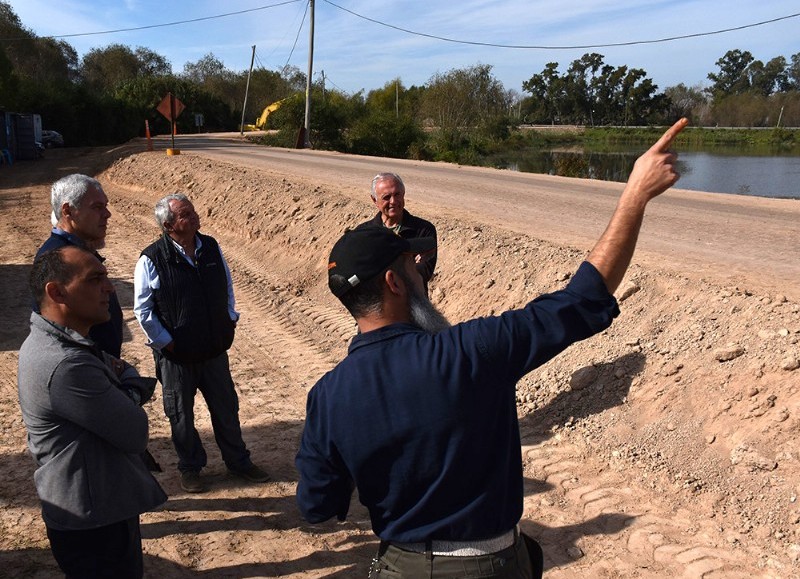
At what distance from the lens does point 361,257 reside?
1.94 meters

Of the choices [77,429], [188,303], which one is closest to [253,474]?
[188,303]

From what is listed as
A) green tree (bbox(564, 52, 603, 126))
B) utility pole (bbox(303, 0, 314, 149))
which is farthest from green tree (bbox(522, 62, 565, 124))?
utility pole (bbox(303, 0, 314, 149))

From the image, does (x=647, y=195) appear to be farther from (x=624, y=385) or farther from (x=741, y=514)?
(x=624, y=385)

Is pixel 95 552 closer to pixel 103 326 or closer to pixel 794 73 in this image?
pixel 103 326

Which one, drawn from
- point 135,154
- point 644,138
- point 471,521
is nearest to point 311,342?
point 471,521

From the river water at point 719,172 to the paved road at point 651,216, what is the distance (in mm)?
7117

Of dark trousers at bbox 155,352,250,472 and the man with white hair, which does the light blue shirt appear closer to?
dark trousers at bbox 155,352,250,472

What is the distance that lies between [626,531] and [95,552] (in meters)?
3.03

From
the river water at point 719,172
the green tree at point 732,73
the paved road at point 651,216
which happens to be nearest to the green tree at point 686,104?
the green tree at point 732,73

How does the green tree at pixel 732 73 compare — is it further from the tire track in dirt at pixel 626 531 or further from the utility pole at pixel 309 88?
the tire track in dirt at pixel 626 531

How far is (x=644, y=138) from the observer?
66.9m

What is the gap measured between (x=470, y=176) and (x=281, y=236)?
27.9 ft

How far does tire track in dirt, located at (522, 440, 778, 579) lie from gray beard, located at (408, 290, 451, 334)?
98.9 inches

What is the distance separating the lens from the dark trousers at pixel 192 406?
183 inches
